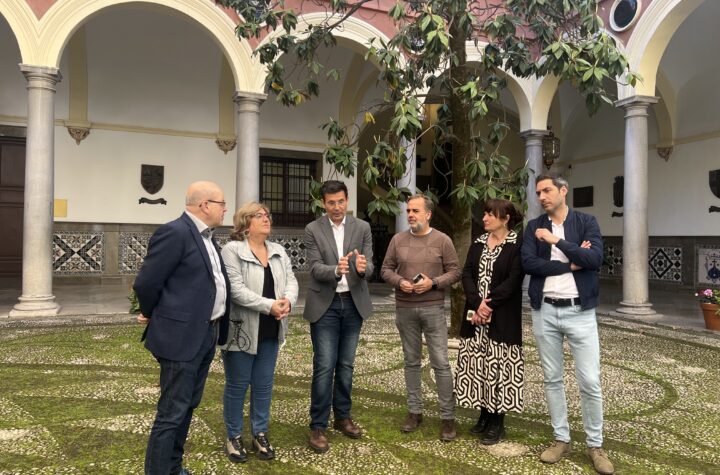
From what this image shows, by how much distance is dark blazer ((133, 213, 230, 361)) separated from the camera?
2551mm

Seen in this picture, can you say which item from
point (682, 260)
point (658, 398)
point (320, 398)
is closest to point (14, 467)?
point (320, 398)

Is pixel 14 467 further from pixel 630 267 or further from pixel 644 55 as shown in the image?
pixel 644 55

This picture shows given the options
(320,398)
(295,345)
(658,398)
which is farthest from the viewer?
(295,345)

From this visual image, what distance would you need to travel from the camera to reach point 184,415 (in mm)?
2652

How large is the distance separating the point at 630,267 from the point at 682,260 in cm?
451

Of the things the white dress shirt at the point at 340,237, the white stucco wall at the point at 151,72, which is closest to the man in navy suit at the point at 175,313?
the white dress shirt at the point at 340,237

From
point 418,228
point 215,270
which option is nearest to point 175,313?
point 215,270

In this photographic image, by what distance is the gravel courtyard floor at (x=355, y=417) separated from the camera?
313cm

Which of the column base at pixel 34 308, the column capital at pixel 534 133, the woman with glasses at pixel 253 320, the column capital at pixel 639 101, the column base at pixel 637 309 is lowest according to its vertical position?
the column base at pixel 637 309

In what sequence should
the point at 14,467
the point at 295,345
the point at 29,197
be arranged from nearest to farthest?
the point at 14,467
the point at 295,345
the point at 29,197

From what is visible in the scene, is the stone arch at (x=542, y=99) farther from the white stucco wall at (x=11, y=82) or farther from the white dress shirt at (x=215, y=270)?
the white stucco wall at (x=11, y=82)

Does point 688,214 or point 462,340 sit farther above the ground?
point 688,214

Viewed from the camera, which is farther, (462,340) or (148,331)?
(462,340)

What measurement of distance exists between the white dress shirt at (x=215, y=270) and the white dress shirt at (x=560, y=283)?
1.90 metres
